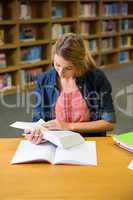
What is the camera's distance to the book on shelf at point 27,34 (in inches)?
230

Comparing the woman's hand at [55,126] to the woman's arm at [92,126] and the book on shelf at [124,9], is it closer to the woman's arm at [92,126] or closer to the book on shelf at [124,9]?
the woman's arm at [92,126]

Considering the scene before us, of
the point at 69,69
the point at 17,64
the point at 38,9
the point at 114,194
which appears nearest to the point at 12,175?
the point at 114,194

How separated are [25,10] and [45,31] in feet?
2.01

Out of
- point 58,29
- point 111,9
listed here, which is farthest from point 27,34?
point 111,9

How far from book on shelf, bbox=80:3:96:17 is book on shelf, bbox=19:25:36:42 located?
141cm

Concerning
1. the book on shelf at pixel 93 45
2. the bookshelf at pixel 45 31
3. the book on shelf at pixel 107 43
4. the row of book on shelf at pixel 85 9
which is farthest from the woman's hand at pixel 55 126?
the book on shelf at pixel 107 43

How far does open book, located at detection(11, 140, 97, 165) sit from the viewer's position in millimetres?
1404

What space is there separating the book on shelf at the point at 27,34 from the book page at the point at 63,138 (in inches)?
173

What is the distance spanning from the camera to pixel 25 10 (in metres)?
5.78

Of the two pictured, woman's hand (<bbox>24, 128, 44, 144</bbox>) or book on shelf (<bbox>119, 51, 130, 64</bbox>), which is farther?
book on shelf (<bbox>119, 51, 130, 64</bbox>)

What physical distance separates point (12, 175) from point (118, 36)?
7.08 metres

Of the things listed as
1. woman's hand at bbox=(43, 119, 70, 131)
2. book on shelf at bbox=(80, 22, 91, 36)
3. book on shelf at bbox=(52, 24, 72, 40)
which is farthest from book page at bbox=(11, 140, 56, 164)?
book on shelf at bbox=(80, 22, 91, 36)

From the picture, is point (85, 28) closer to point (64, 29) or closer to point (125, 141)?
point (64, 29)

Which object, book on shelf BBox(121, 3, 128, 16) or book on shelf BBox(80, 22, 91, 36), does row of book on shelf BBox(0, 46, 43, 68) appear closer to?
book on shelf BBox(80, 22, 91, 36)
